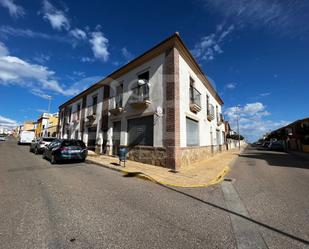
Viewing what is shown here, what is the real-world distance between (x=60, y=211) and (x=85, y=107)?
57.4 ft

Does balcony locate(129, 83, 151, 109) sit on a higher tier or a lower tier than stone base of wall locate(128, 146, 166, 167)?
higher

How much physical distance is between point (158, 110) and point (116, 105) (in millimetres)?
5185

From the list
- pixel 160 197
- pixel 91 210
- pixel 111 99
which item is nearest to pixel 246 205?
pixel 160 197

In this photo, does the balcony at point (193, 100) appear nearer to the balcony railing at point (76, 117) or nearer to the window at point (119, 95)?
the window at point (119, 95)

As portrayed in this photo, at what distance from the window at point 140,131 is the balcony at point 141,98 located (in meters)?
0.87

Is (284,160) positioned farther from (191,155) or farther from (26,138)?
(26,138)

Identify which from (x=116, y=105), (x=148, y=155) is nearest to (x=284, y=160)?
(x=148, y=155)

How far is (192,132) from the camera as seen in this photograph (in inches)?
449

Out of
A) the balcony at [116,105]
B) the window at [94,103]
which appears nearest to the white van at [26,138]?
the window at [94,103]

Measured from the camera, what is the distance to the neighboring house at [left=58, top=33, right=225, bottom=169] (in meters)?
9.12

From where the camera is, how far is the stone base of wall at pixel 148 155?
9.06 meters

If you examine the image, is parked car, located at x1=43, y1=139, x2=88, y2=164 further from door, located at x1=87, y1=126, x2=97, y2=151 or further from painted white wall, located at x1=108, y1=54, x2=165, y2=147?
door, located at x1=87, y1=126, x2=97, y2=151

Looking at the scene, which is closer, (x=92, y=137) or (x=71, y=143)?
(x=71, y=143)

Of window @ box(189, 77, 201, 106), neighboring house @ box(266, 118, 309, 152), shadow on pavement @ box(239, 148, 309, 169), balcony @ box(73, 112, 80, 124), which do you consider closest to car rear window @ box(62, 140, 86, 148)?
window @ box(189, 77, 201, 106)
